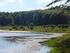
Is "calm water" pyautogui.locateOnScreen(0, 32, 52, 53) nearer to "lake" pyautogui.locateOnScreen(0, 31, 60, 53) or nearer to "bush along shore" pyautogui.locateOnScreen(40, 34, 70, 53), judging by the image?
"lake" pyautogui.locateOnScreen(0, 31, 60, 53)

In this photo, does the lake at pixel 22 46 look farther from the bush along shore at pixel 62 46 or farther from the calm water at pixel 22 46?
the bush along shore at pixel 62 46

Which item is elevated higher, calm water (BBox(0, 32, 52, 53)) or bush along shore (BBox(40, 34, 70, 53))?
bush along shore (BBox(40, 34, 70, 53))

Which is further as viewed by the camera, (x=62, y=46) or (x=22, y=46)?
(x=22, y=46)

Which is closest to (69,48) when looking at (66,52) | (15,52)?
(66,52)

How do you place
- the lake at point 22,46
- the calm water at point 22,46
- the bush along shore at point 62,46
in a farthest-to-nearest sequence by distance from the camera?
the lake at point 22,46 < the calm water at point 22,46 < the bush along shore at point 62,46

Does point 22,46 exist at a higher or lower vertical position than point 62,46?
lower

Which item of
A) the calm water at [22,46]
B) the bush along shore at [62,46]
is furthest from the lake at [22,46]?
the bush along shore at [62,46]

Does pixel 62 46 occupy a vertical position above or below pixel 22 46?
above

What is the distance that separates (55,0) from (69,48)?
8075 millimetres

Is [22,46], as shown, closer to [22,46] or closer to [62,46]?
[22,46]

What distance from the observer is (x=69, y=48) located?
A: 31.8 meters

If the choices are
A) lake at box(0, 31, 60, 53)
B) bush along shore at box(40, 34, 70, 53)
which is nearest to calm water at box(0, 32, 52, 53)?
lake at box(0, 31, 60, 53)

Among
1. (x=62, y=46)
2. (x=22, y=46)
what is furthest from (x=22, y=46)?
(x=62, y=46)

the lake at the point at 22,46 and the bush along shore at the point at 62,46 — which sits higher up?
the bush along shore at the point at 62,46
